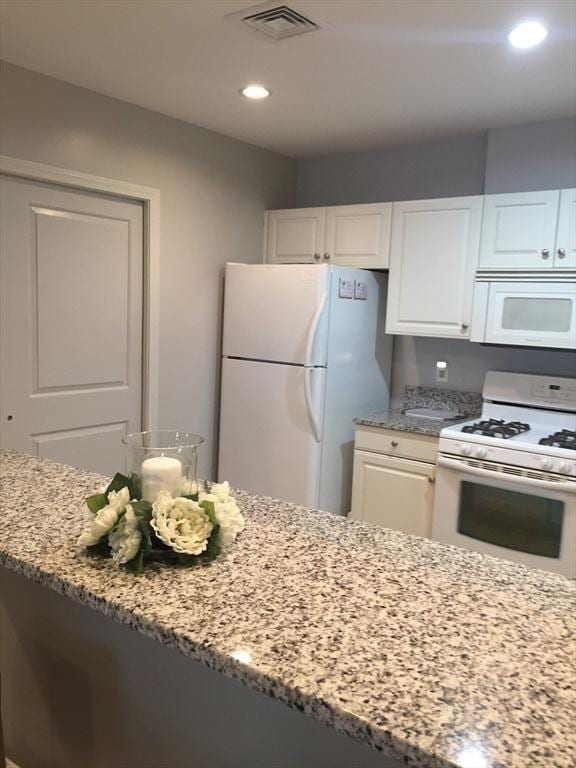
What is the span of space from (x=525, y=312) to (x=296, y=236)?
1.43 metres

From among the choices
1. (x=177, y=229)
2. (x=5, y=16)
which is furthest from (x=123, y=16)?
(x=177, y=229)

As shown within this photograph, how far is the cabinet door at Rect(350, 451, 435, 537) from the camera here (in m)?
3.22

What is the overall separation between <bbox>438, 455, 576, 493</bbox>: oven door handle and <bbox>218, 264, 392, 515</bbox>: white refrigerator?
69cm

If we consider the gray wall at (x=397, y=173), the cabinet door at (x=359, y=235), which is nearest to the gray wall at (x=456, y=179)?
the gray wall at (x=397, y=173)

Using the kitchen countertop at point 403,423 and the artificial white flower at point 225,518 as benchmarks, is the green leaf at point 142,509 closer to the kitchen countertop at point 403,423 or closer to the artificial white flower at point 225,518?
the artificial white flower at point 225,518

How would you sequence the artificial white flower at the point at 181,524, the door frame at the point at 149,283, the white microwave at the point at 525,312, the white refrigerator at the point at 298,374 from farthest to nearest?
1. the white refrigerator at the point at 298,374
2. the door frame at the point at 149,283
3. the white microwave at the point at 525,312
4. the artificial white flower at the point at 181,524

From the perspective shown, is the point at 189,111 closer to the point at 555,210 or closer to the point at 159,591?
the point at 555,210

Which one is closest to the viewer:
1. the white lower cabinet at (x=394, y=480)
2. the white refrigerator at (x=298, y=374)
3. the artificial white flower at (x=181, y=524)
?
the artificial white flower at (x=181, y=524)

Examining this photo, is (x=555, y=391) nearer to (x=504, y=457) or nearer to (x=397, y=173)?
(x=504, y=457)

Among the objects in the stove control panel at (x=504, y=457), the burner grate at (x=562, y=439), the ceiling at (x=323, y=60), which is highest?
the ceiling at (x=323, y=60)

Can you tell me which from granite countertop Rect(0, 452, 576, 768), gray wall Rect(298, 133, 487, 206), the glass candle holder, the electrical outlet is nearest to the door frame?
gray wall Rect(298, 133, 487, 206)

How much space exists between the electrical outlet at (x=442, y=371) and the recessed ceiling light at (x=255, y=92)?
5.71 feet

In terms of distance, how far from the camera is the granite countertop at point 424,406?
327cm

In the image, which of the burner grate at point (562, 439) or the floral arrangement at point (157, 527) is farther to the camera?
the burner grate at point (562, 439)
